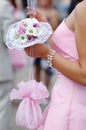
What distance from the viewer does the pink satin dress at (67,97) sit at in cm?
266

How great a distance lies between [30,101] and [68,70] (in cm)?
42

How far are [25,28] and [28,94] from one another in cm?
41

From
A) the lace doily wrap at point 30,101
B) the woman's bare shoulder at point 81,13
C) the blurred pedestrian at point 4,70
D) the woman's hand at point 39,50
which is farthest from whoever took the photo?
the blurred pedestrian at point 4,70

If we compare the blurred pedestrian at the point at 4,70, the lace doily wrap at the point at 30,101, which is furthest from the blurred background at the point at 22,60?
the lace doily wrap at the point at 30,101

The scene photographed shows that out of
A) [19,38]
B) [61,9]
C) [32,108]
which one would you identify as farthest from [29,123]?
[61,9]

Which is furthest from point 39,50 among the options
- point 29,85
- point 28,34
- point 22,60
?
point 22,60

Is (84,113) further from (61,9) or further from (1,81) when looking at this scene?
(61,9)

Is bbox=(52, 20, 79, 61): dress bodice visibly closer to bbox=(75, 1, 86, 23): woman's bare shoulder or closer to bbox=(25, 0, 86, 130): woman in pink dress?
bbox=(25, 0, 86, 130): woman in pink dress

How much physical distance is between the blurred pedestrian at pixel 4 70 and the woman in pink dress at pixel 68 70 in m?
1.00

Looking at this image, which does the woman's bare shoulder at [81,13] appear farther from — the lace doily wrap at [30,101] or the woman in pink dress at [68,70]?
the lace doily wrap at [30,101]

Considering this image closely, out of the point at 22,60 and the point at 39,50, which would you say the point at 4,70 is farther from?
the point at 22,60

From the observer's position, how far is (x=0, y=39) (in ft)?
12.2

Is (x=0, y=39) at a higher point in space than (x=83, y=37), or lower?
lower

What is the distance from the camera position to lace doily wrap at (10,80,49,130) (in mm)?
2824
